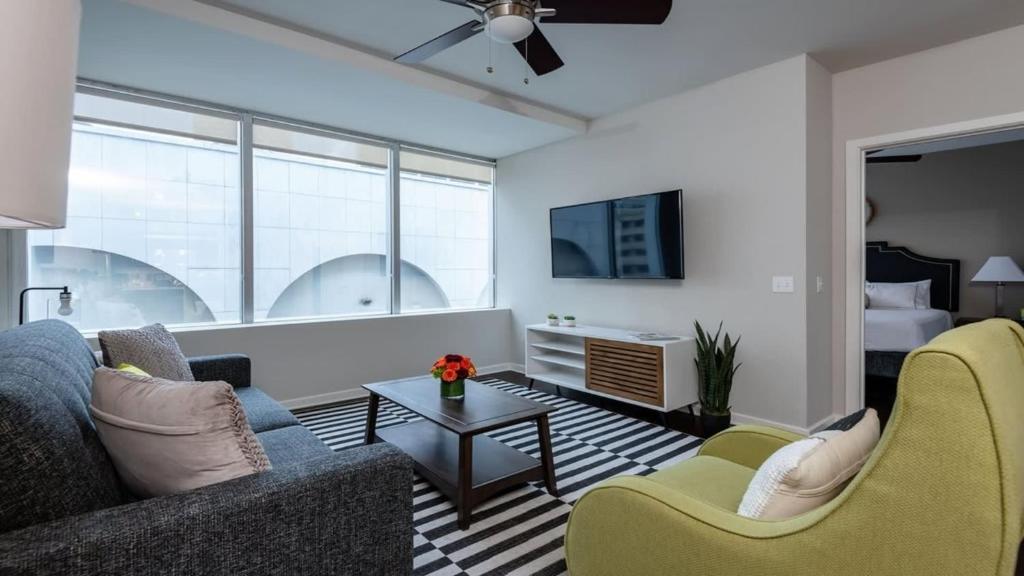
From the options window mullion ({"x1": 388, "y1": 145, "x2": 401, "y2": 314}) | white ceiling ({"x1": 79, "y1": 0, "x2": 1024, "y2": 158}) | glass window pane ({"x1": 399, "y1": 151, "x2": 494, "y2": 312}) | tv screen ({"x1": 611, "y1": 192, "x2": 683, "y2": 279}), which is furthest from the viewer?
glass window pane ({"x1": 399, "y1": 151, "x2": 494, "y2": 312})

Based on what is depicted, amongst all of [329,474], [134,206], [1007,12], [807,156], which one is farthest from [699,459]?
[134,206]

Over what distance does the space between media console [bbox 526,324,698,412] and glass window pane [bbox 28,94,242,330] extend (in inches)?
110

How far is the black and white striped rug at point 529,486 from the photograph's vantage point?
195 cm

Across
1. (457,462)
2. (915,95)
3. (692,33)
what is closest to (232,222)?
(457,462)

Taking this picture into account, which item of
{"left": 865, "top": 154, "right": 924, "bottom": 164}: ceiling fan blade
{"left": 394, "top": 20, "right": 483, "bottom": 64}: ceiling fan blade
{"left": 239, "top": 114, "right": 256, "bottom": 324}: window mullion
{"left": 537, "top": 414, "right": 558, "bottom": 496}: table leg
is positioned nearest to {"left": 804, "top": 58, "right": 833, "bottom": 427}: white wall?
{"left": 537, "top": 414, "right": 558, "bottom": 496}: table leg

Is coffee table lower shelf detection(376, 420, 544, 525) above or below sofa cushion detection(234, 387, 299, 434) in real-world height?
below

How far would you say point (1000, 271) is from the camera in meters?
4.67

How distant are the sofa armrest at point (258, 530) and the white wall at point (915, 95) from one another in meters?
3.42

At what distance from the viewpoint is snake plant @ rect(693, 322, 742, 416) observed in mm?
3371

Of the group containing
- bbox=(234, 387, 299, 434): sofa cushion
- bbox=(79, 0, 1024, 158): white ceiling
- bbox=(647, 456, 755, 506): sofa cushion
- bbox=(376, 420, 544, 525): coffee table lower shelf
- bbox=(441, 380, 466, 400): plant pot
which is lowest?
bbox=(376, 420, 544, 525): coffee table lower shelf

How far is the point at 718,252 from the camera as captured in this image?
3688 millimetres

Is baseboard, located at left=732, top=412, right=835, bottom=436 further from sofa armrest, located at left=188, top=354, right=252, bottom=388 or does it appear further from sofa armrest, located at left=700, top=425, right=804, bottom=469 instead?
sofa armrest, located at left=188, top=354, right=252, bottom=388

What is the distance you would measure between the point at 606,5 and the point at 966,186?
542 centimetres

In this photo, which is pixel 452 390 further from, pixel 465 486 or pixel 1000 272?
pixel 1000 272
